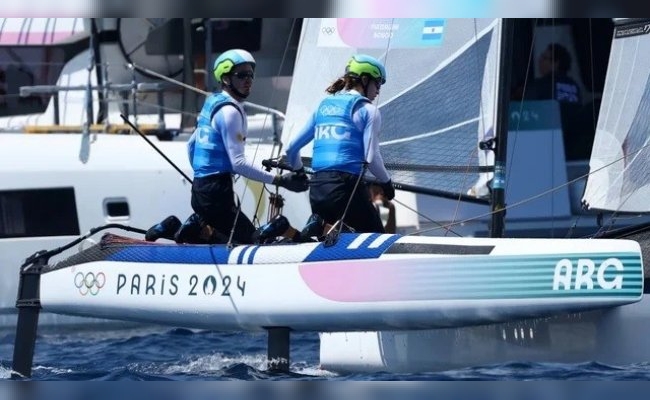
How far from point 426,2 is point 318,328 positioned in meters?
2.73

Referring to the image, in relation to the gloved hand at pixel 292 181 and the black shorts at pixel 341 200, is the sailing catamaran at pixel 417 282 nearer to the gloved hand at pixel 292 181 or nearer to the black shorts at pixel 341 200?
the black shorts at pixel 341 200

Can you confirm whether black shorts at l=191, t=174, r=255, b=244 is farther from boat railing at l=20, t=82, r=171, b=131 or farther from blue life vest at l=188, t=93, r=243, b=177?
boat railing at l=20, t=82, r=171, b=131

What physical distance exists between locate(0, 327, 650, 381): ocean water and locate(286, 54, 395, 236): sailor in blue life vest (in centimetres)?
95

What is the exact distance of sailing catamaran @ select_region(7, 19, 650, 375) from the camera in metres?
9.05

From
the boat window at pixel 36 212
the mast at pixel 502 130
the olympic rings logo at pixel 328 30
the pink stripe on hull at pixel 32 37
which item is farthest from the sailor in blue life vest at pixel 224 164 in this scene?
the pink stripe on hull at pixel 32 37

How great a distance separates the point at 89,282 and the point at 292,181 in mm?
1365

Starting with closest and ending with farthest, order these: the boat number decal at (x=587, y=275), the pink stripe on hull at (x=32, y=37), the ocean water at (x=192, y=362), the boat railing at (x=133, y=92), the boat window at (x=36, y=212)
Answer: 1. the boat number decal at (x=587, y=275)
2. the ocean water at (x=192, y=362)
3. the boat window at (x=36, y=212)
4. the boat railing at (x=133, y=92)
5. the pink stripe on hull at (x=32, y=37)

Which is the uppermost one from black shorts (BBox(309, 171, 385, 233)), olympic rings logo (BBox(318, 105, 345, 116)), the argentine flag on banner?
the argentine flag on banner

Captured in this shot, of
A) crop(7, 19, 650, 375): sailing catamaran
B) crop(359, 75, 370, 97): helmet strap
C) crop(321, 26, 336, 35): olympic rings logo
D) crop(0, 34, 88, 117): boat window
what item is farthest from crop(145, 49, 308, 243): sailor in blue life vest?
crop(0, 34, 88, 117): boat window

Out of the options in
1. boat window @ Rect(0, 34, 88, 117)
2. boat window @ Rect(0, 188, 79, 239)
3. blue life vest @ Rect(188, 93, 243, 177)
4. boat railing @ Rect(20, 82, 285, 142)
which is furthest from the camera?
boat window @ Rect(0, 34, 88, 117)

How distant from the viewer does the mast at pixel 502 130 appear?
10.8 metres

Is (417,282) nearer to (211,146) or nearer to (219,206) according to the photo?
(219,206)

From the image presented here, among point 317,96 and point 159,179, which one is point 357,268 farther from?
point 159,179

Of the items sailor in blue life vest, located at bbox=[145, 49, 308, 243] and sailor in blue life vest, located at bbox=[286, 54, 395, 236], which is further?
sailor in blue life vest, located at bbox=[145, 49, 308, 243]
